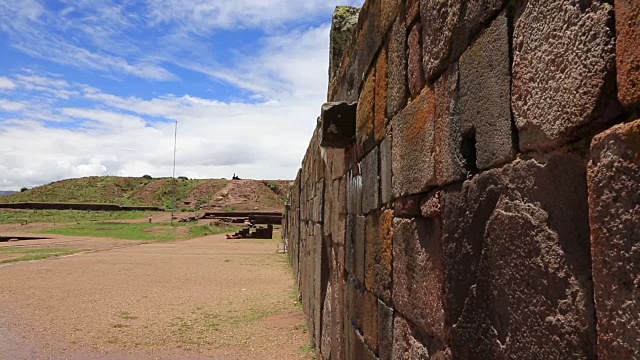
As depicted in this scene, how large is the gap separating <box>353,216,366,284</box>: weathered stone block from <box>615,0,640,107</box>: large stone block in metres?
2.48

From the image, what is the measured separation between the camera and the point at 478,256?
165 centimetres

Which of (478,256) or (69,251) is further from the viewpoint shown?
(69,251)

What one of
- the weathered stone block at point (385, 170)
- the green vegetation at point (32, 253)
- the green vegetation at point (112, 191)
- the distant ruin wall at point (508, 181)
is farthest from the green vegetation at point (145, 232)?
the green vegetation at point (112, 191)

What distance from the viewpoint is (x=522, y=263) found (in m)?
1.37

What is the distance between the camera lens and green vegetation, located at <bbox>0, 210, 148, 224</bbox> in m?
42.2

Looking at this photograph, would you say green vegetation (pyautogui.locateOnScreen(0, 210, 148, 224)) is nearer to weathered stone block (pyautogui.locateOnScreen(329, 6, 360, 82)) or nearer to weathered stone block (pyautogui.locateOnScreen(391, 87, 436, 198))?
weathered stone block (pyautogui.locateOnScreen(329, 6, 360, 82))

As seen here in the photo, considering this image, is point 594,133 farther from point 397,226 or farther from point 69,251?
point 69,251

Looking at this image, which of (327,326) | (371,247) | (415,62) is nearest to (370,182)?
(371,247)

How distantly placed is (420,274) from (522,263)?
888mm

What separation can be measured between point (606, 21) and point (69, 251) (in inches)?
839

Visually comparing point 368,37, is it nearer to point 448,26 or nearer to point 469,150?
point 448,26

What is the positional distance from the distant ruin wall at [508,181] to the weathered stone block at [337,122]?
0.85 m

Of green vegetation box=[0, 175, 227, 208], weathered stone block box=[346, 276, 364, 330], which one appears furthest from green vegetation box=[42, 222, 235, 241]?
green vegetation box=[0, 175, 227, 208]

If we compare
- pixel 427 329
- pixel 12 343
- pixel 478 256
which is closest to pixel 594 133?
pixel 478 256
